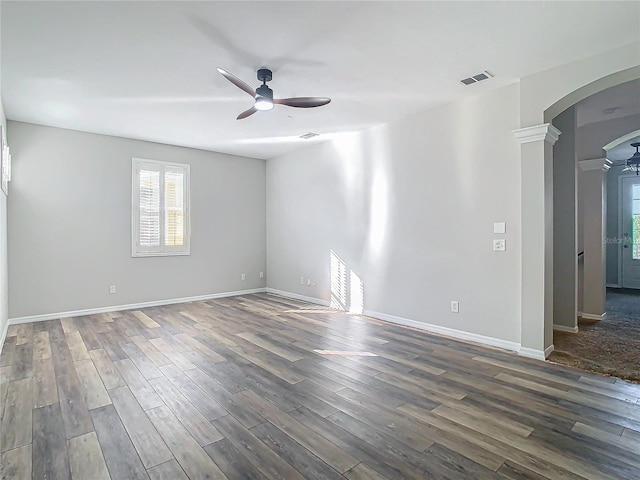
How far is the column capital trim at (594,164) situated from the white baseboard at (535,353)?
10.5 feet

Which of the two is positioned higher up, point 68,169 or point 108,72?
point 108,72

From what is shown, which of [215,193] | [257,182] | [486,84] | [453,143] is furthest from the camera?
[257,182]

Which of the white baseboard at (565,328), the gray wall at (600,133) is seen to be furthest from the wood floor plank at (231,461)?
the gray wall at (600,133)

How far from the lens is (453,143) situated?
4.14 meters

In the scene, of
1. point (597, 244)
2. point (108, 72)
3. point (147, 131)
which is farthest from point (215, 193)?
point (597, 244)

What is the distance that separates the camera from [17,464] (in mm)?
1877

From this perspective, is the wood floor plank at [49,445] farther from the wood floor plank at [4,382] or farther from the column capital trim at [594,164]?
the column capital trim at [594,164]

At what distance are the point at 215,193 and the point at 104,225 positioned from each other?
6.58ft

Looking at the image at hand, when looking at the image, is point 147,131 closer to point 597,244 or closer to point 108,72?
point 108,72

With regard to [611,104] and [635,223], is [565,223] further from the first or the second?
[635,223]

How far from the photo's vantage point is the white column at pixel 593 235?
500cm

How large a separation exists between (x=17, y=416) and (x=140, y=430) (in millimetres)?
953

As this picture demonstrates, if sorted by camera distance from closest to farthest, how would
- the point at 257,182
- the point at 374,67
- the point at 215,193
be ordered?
the point at 374,67 → the point at 215,193 → the point at 257,182

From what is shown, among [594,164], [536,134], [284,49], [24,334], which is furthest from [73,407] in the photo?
[594,164]
